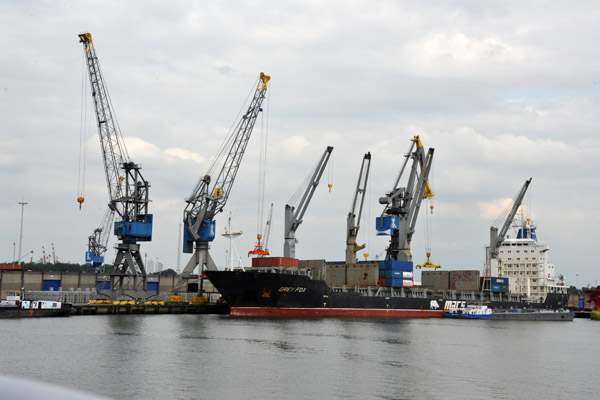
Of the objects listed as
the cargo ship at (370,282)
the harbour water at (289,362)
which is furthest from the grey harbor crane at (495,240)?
the harbour water at (289,362)

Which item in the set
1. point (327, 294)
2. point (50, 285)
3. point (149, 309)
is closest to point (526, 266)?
point (327, 294)

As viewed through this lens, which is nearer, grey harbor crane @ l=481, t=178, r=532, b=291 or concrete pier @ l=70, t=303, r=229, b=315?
concrete pier @ l=70, t=303, r=229, b=315

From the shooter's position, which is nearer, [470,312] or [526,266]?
[470,312]

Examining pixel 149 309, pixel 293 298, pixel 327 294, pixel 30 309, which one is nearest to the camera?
pixel 30 309

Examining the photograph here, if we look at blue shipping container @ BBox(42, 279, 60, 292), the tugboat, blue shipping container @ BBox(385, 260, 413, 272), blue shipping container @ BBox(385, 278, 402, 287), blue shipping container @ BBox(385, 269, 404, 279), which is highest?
blue shipping container @ BBox(385, 260, 413, 272)

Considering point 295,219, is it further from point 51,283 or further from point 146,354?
point 146,354

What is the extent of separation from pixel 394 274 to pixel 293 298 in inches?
808

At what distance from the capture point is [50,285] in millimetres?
108875

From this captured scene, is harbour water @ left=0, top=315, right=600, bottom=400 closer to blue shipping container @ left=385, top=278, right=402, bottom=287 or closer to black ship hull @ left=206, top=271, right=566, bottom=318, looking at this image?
black ship hull @ left=206, top=271, right=566, bottom=318

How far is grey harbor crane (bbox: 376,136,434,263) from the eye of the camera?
312ft

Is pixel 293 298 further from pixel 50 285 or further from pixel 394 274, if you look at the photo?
pixel 50 285

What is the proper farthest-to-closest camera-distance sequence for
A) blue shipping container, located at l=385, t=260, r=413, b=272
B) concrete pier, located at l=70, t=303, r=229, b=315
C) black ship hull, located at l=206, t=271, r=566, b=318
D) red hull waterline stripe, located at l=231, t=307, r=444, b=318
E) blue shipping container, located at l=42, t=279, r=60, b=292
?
blue shipping container, located at l=42, t=279, r=60, b=292 < blue shipping container, located at l=385, t=260, r=413, b=272 < concrete pier, located at l=70, t=303, r=229, b=315 < red hull waterline stripe, located at l=231, t=307, r=444, b=318 < black ship hull, located at l=206, t=271, r=566, b=318

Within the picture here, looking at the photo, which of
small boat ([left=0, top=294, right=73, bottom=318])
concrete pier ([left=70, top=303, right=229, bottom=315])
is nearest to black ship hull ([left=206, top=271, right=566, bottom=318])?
concrete pier ([left=70, top=303, right=229, bottom=315])

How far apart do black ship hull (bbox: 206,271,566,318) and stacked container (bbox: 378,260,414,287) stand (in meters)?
2.00
